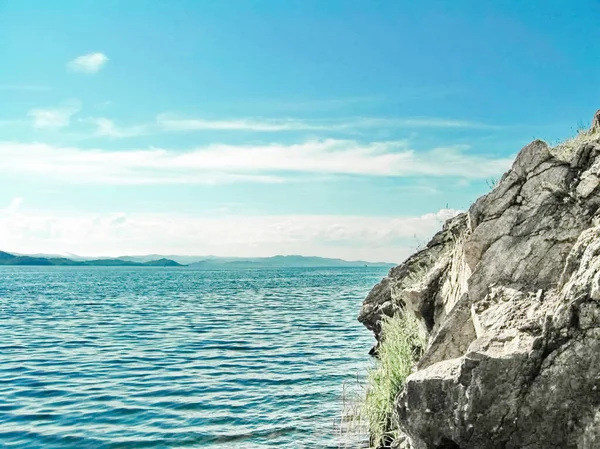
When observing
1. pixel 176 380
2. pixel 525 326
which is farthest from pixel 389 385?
pixel 176 380

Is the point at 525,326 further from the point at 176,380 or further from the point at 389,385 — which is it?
the point at 176,380

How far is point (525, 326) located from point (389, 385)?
539cm

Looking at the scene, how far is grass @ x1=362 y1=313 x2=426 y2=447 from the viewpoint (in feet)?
43.5

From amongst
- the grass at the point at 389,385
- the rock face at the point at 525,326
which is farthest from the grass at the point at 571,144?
the grass at the point at 389,385

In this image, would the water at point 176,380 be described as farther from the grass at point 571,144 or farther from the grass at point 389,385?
the grass at point 571,144

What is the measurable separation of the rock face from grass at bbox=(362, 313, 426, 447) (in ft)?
8.03

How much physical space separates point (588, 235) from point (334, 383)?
15.1 meters

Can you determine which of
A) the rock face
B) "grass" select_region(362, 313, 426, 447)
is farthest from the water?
the rock face

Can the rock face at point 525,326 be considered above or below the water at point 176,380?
above

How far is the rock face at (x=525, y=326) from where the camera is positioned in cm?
786

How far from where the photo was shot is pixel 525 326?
8562mm

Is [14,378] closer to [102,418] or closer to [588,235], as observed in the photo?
[102,418]

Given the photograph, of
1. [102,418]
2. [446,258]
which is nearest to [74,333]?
[102,418]

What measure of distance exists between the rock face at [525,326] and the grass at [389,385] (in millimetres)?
2447
